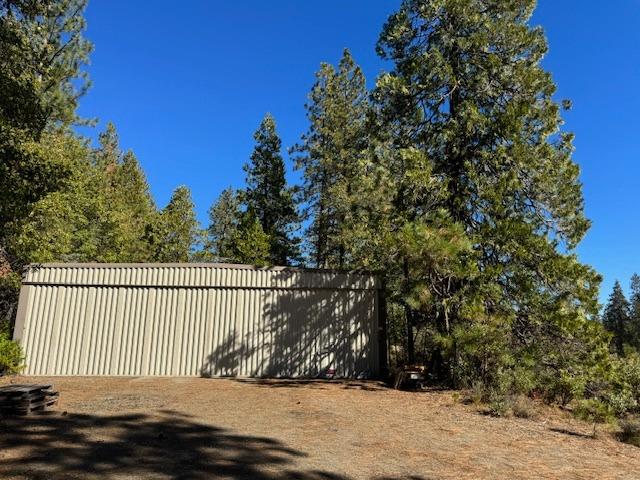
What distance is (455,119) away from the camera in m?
12.6

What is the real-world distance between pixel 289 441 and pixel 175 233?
74.6 feet

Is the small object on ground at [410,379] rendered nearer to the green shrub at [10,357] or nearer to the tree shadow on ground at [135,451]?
the tree shadow on ground at [135,451]

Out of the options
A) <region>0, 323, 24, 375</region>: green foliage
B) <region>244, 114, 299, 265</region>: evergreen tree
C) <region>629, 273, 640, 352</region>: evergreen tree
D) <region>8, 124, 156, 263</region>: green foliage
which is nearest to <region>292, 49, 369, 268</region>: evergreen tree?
<region>244, 114, 299, 265</region>: evergreen tree

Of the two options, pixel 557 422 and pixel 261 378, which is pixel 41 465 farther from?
pixel 261 378

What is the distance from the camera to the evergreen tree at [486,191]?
33.9ft

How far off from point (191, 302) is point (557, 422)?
9205mm

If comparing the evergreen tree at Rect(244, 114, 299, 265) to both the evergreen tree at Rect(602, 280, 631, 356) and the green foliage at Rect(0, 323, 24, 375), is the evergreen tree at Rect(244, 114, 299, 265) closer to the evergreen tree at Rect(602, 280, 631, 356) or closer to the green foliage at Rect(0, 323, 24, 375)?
the green foliage at Rect(0, 323, 24, 375)

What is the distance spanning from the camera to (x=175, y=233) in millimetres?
27031

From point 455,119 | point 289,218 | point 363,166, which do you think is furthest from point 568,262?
point 289,218

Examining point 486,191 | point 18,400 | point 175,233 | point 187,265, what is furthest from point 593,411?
point 175,233

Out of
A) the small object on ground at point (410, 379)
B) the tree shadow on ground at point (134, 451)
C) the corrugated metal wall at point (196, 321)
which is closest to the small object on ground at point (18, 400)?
the tree shadow on ground at point (134, 451)

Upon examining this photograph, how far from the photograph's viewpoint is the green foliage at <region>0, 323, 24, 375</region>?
11.8m

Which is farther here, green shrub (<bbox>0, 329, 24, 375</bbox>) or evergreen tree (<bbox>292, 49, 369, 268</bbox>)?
evergreen tree (<bbox>292, 49, 369, 268</bbox>)

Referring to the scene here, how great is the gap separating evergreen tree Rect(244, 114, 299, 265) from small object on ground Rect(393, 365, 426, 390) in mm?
17826
